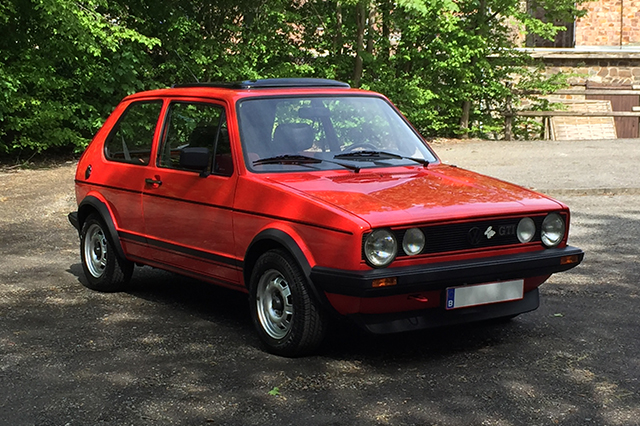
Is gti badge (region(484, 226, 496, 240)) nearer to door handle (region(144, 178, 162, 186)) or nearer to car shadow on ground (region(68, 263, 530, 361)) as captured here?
car shadow on ground (region(68, 263, 530, 361))

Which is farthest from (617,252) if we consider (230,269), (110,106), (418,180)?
(110,106)

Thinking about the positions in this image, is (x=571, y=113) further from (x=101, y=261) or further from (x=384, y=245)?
(x=384, y=245)

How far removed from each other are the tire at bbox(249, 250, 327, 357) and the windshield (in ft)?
2.54

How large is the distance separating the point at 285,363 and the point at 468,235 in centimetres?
136

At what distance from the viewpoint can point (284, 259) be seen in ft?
18.9

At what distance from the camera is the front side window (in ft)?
21.6

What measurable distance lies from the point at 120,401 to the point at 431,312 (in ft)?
6.21

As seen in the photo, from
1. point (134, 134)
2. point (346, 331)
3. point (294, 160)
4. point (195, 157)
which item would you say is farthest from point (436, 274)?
point (134, 134)

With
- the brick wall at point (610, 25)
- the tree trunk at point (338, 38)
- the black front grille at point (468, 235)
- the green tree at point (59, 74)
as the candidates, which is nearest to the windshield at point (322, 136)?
the black front grille at point (468, 235)

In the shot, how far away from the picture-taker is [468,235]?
222 inches

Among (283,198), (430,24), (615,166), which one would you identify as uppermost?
(430,24)

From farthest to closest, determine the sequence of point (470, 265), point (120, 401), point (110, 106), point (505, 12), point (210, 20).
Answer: point (505, 12) → point (210, 20) → point (110, 106) → point (470, 265) → point (120, 401)

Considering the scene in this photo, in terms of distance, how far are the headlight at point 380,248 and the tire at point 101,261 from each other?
3.13 metres

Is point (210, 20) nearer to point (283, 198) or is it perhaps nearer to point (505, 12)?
point (505, 12)
